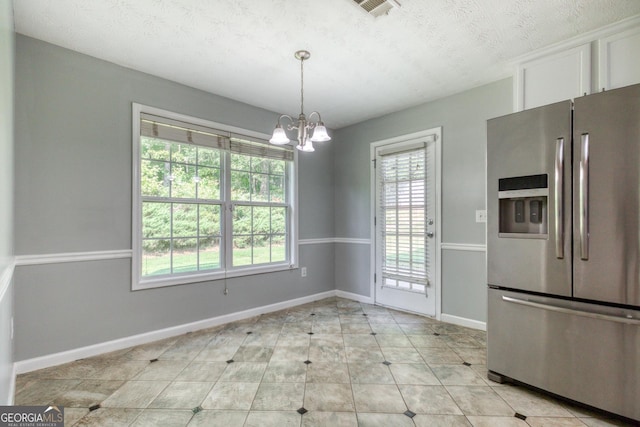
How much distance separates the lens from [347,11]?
2.04 meters

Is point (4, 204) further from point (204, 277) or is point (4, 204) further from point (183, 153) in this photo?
point (204, 277)

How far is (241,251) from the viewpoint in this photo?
11.8 feet

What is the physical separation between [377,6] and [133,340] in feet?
11.1

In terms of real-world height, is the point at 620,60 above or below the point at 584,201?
above

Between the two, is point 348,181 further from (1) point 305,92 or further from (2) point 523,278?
(2) point 523,278

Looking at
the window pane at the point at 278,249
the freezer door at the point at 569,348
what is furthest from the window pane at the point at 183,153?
the freezer door at the point at 569,348

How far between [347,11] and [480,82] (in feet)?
6.02

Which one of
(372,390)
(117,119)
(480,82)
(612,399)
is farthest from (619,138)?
(117,119)

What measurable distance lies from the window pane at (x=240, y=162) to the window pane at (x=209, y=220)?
548mm

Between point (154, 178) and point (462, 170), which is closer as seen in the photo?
point (154, 178)

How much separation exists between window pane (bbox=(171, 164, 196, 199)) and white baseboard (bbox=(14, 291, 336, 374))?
4.47 ft

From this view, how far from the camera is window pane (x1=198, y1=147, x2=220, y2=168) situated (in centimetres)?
328

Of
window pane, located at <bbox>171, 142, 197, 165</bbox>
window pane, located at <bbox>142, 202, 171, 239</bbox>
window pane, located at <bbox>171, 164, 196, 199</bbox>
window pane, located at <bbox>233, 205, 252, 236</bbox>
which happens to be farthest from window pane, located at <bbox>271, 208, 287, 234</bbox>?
window pane, located at <bbox>142, 202, 171, 239</bbox>

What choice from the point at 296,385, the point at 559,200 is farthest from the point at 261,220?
the point at 559,200
